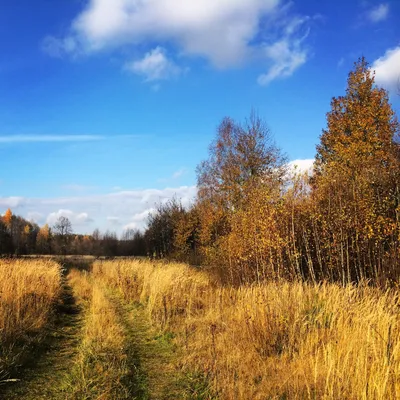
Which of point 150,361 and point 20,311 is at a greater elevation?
point 20,311

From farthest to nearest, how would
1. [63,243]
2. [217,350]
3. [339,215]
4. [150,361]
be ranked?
[63,243], [339,215], [150,361], [217,350]

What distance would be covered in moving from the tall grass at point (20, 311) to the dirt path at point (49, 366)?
0.77ft

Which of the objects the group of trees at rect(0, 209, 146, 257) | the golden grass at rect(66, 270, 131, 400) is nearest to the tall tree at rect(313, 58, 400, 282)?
the golden grass at rect(66, 270, 131, 400)

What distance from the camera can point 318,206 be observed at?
1050cm

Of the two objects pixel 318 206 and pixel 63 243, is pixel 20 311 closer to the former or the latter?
pixel 318 206

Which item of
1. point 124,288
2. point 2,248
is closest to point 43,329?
point 124,288

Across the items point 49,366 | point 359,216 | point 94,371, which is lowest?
point 49,366

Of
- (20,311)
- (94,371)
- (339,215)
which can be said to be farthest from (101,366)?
(339,215)

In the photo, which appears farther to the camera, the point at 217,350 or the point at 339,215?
the point at 339,215

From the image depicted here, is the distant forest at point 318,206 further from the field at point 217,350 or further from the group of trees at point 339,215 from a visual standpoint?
the field at point 217,350

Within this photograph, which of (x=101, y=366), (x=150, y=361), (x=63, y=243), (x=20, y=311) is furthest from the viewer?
(x=63, y=243)

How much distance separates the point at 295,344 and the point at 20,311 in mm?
5670

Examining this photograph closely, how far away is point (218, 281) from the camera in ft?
40.1

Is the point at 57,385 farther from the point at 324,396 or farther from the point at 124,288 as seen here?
the point at 124,288
